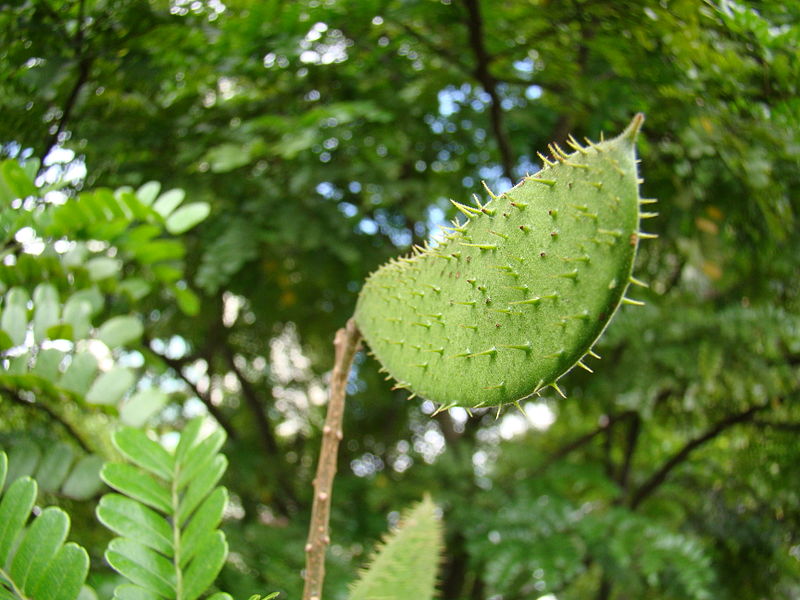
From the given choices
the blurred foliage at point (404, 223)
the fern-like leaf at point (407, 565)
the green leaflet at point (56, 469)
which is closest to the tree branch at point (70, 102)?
the blurred foliage at point (404, 223)

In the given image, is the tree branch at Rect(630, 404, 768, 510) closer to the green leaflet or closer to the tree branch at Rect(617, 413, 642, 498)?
the tree branch at Rect(617, 413, 642, 498)

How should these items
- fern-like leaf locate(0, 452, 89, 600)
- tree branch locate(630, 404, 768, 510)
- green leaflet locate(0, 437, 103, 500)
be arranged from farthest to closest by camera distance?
tree branch locate(630, 404, 768, 510) < green leaflet locate(0, 437, 103, 500) < fern-like leaf locate(0, 452, 89, 600)

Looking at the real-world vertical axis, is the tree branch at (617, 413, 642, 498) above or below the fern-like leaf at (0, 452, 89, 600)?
below

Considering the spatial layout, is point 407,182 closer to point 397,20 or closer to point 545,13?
point 397,20

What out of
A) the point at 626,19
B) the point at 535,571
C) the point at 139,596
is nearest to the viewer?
the point at 139,596

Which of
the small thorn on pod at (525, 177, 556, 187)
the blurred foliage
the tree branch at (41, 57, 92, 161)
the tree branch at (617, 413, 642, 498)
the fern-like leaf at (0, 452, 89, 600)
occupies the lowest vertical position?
the tree branch at (617, 413, 642, 498)

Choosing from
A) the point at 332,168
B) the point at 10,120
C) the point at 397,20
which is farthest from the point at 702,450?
the point at 10,120

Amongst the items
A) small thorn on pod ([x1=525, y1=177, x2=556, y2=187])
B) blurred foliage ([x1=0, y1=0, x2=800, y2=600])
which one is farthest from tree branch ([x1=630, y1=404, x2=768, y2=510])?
small thorn on pod ([x1=525, y1=177, x2=556, y2=187])
